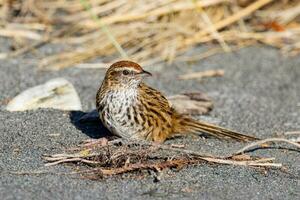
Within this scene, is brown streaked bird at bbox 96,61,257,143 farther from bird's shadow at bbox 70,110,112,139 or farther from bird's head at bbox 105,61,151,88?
bird's shadow at bbox 70,110,112,139

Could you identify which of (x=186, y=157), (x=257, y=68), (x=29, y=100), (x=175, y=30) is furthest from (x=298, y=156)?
(x=175, y=30)

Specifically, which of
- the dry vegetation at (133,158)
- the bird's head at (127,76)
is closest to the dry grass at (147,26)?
the bird's head at (127,76)

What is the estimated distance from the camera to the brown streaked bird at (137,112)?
684cm

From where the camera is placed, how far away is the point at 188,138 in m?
7.43

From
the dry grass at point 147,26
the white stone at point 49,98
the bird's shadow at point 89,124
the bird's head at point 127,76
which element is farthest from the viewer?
the dry grass at point 147,26

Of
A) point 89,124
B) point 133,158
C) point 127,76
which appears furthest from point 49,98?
point 133,158

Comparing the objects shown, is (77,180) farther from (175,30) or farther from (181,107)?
(175,30)

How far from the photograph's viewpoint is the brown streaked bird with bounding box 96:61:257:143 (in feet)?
22.5

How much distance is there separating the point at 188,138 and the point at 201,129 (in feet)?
0.47

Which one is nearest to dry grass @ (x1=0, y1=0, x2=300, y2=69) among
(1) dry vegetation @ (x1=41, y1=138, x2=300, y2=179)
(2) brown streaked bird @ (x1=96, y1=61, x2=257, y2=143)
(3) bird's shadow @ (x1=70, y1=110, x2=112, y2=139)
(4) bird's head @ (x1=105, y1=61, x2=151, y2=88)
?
(3) bird's shadow @ (x1=70, y1=110, x2=112, y2=139)

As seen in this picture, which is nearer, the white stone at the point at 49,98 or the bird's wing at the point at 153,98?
the bird's wing at the point at 153,98

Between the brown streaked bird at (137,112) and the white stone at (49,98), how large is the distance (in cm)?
68

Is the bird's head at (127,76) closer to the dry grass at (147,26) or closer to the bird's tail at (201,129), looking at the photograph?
the bird's tail at (201,129)

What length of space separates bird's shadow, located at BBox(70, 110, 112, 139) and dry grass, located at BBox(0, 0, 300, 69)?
274 centimetres
